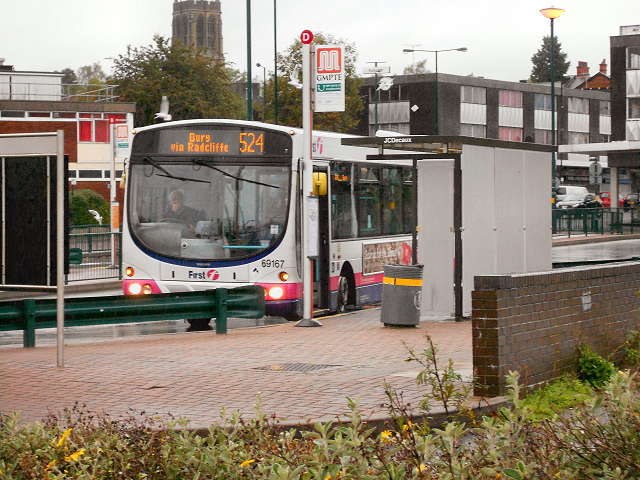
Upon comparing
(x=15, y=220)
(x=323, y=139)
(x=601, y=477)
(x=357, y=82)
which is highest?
(x=357, y=82)

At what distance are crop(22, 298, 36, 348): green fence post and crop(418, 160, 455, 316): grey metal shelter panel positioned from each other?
5.84 m

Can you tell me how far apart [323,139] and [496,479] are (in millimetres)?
12837

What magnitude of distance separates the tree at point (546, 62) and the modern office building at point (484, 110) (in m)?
45.5

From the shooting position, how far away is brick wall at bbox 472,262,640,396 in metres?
8.14

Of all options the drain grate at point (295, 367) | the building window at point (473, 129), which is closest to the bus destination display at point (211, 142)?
the drain grate at point (295, 367)

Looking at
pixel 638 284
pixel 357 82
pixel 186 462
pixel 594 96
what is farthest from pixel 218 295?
pixel 594 96

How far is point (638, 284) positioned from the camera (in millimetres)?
10734

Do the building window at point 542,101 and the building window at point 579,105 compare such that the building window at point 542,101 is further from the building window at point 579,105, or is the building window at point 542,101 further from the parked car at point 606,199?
the parked car at point 606,199

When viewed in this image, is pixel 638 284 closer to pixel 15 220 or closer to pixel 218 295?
pixel 218 295

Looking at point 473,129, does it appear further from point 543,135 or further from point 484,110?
point 543,135

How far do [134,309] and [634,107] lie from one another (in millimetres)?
57083

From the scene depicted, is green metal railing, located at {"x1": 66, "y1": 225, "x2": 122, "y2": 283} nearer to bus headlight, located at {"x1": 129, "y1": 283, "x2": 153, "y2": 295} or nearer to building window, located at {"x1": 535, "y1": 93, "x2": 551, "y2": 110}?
bus headlight, located at {"x1": 129, "y1": 283, "x2": 153, "y2": 295}

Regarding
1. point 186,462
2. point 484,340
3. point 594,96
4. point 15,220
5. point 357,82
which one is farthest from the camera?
point 594,96

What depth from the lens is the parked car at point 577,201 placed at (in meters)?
73.7
